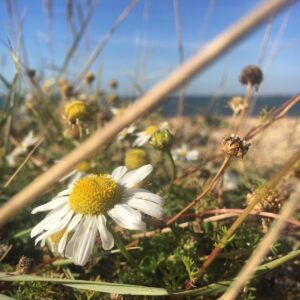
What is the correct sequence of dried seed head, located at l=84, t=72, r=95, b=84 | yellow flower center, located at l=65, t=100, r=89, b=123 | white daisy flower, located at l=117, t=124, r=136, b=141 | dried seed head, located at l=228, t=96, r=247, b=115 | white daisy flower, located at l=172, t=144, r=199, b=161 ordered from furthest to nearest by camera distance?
1. dried seed head, located at l=84, t=72, r=95, b=84
2. white daisy flower, located at l=172, t=144, r=199, b=161
3. white daisy flower, located at l=117, t=124, r=136, b=141
4. dried seed head, located at l=228, t=96, r=247, b=115
5. yellow flower center, located at l=65, t=100, r=89, b=123

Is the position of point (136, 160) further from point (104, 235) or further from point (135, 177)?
point (104, 235)

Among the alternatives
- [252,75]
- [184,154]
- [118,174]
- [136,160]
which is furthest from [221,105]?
[118,174]

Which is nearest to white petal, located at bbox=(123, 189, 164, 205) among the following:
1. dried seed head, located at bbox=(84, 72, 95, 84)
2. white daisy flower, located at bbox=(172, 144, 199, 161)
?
white daisy flower, located at bbox=(172, 144, 199, 161)

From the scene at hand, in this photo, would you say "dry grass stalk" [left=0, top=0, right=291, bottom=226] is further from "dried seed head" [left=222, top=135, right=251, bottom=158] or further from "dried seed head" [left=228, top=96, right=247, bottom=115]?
"dried seed head" [left=228, top=96, right=247, bottom=115]

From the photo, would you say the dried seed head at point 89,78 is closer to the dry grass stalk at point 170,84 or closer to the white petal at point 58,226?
the white petal at point 58,226

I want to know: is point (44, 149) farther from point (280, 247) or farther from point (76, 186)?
point (280, 247)
